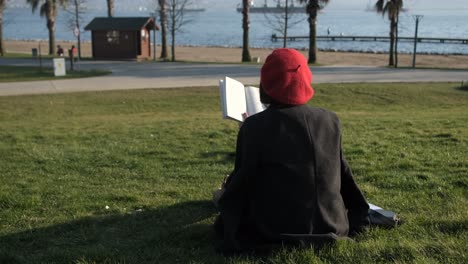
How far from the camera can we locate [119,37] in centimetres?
3741

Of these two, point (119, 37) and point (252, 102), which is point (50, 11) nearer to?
point (119, 37)

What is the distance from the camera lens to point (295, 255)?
135 inches

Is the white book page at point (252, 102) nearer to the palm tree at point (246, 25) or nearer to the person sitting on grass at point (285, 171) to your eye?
the person sitting on grass at point (285, 171)

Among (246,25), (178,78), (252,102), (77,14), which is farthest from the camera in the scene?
(77,14)

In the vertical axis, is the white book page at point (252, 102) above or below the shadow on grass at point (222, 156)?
above

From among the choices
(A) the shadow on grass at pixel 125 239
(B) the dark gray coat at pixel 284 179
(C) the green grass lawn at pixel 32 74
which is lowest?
(C) the green grass lawn at pixel 32 74

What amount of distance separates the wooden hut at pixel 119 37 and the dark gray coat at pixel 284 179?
34.5 m

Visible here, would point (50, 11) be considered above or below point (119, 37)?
above

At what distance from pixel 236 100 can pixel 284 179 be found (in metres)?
1.89

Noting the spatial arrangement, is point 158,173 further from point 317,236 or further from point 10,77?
point 10,77

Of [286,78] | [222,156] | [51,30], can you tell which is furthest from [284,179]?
[51,30]

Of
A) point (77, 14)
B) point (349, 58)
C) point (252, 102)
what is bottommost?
point (349, 58)

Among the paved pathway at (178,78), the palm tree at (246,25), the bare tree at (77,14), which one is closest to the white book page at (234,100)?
the paved pathway at (178,78)

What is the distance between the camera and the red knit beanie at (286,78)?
3395mm
